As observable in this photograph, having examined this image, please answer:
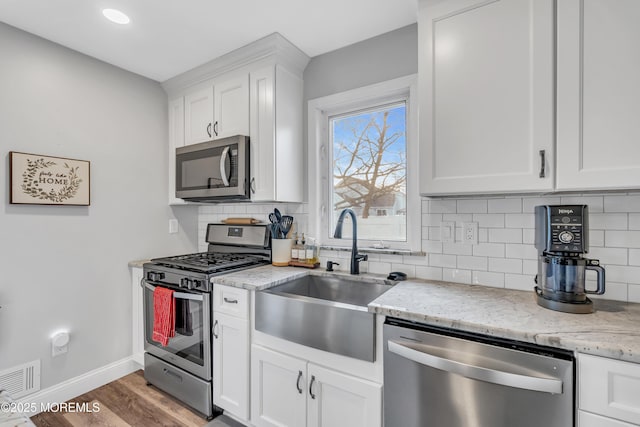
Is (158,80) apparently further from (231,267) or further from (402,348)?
(402,348)

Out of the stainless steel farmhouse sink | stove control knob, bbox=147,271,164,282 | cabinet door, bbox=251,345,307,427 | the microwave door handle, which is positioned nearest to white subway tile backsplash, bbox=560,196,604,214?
the stainless steel farmhouse sink

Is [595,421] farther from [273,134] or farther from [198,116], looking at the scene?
[198,116]

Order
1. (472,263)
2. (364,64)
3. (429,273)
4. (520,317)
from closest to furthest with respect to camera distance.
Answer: (520,317) < (472,263) < (429,273) < (364,64)

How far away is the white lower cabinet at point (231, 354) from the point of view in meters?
1.71

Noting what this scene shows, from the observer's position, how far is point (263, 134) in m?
2.12

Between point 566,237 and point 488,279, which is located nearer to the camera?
point 566,237

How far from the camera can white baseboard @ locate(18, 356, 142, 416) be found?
1.96m

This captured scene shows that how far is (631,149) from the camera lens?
1.13 metres

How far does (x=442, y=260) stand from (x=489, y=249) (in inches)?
10.2

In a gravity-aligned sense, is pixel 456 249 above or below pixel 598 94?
below

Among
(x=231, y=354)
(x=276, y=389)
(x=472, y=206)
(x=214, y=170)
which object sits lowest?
(x=276, y=389)

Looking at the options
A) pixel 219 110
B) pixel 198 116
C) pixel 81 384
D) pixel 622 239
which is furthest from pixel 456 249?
pixel 81 384

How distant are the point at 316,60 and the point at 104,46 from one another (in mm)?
1500

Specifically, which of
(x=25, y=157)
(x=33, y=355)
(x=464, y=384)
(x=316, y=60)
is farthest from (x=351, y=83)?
(x=33, y=355)
